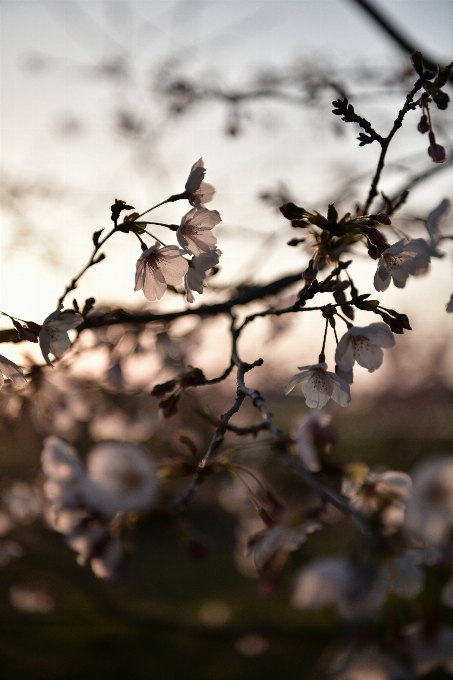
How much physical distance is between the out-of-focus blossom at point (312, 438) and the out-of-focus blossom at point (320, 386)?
11.5 inches

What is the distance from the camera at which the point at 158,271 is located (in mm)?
1188

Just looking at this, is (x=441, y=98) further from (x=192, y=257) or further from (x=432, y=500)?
(x=432, y=500)

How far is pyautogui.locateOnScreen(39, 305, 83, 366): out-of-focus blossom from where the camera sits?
1.15m

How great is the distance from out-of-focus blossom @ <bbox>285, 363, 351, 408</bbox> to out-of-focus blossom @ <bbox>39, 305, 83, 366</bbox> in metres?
0.55

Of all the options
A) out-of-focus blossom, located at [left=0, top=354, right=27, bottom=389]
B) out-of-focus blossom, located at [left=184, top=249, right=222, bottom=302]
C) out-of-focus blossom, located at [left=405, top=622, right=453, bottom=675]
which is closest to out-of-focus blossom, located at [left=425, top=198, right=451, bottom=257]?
out-of-focus blossom, located at [left=184, top=249, right=222, bottom=302]

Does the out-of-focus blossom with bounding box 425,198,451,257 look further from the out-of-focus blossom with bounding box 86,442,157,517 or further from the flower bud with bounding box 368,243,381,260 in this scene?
the out-of-focus blossom with bounding box 86,442,157,517

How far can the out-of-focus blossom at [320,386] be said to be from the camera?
1.11m

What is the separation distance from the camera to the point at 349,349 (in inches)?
43.0

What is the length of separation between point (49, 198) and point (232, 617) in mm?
4920

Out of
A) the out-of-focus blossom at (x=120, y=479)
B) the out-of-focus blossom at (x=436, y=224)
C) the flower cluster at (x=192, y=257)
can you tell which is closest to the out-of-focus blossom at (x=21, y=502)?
the out-of-focus blossom at (x=120, y=479)

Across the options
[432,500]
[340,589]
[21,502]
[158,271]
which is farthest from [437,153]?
[21,502]

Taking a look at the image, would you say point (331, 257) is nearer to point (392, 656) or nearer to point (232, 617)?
point (392, 656)

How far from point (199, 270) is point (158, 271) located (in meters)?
0.10

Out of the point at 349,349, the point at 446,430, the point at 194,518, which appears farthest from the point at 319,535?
the point at 349,349
